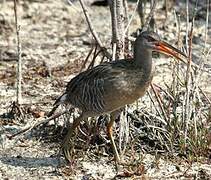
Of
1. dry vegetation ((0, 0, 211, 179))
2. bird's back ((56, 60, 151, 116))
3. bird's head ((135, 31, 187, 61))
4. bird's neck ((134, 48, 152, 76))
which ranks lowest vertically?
dry vegetation ((0, 0, 211, 179))

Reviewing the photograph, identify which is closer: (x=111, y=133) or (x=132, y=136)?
(x=111, y=133)

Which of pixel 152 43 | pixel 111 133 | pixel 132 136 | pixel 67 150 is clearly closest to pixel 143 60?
pixel 152 43

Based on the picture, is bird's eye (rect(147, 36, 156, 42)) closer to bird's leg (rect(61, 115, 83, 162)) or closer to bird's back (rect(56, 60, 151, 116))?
bird's back (rect(56, 60, 151, 116))

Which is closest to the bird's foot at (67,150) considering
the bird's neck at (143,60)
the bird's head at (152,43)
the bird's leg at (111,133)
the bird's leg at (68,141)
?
the bird's leg at (68,141)

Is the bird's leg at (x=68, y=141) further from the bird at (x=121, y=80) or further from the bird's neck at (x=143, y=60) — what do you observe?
the bird's neck at (x=143, y=60)

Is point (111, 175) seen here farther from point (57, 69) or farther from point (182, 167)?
point (57, 69)

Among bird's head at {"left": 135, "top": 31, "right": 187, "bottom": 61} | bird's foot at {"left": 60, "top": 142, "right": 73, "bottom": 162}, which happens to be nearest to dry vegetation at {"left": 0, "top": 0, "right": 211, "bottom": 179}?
bird's foot at {"left": 60, "top": 142, "right": 73, "bottom": 162}

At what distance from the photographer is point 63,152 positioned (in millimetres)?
6012

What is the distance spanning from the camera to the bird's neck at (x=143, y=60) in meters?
5.57

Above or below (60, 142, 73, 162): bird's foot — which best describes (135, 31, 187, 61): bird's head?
above

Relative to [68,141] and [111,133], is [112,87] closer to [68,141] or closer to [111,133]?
[111,133]

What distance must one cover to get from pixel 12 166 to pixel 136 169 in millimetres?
1115

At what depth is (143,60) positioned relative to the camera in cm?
557

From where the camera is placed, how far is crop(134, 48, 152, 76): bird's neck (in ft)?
18.3
